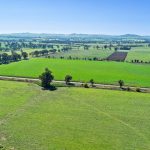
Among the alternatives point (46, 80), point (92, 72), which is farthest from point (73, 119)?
point (92, 72)

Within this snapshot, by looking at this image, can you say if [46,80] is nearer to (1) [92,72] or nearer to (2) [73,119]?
(2) [73,119]

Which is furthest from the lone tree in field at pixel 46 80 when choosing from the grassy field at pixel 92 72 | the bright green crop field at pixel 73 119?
the grassy field at pixel 92 72

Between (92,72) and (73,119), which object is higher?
(73,119)

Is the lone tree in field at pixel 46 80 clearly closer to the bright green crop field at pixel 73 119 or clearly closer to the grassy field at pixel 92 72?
the bright green crop field at pixel 73 119

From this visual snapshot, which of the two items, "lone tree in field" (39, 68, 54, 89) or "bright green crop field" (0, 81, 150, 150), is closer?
"bright green crop field" (0, 81, 150, 150)

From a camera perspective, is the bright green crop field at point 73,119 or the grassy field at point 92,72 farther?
the grassy field at point 92,72

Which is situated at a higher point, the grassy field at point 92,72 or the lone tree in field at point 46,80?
the lone tree in field at point 46,80

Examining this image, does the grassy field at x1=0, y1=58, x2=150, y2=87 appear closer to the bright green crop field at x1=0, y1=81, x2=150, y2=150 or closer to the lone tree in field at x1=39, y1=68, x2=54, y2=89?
the lone tree in field at x1=39, y1=68, x2=54, y2=89

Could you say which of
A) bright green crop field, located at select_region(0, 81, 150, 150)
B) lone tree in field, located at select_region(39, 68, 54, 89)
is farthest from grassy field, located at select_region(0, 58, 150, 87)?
bright green crop field, located at select_region(0, 81, 150, 150)
